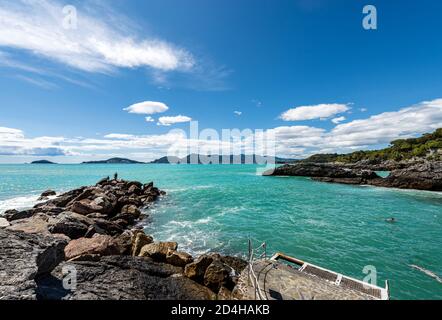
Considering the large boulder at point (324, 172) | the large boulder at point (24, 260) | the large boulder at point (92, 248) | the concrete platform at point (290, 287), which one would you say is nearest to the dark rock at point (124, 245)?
the large boulder at point (92, 248)

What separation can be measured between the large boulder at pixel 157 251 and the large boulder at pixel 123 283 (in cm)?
82

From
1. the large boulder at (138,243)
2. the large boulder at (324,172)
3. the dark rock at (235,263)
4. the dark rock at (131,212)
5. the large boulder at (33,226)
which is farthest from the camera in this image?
the large boulder at (324,172)

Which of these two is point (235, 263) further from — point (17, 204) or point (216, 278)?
point (17, 204)

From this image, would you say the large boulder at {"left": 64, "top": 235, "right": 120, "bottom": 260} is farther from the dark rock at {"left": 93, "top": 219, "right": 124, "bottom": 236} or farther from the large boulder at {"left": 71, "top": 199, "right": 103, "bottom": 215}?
the large boulder at {"left": 71, "top": 199, "right": 103, "bottom": 215}

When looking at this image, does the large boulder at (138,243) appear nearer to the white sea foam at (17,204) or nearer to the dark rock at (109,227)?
the dark rock at (109,227)

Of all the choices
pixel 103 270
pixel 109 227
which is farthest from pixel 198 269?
pixel 109 227

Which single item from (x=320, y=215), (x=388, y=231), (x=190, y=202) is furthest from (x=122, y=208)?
(x=388, y=231)

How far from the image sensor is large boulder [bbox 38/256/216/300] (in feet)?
22.6

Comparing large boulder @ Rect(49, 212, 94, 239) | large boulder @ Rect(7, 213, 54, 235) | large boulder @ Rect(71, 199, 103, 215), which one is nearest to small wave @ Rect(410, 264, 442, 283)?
large boulder @ Rect(49, 212, 94, 239)

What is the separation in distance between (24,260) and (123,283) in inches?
129

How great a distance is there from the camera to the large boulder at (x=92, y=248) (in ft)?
33.5

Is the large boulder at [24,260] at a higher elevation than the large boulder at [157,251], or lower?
higher

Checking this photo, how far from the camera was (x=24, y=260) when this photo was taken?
6574 millimetres
